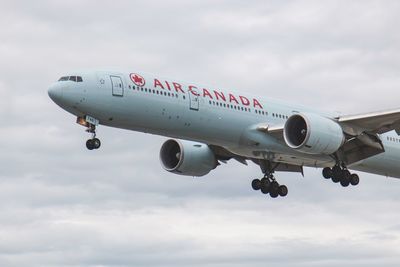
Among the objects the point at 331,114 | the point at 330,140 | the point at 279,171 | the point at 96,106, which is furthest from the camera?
the point at 279,171

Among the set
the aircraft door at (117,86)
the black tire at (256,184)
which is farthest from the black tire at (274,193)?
the aircraft door at (117,86)

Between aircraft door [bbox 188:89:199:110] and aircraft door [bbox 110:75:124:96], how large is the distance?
12.2 ft

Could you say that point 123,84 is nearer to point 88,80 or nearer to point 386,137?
point 88,80


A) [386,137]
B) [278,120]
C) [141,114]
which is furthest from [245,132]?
[386,137]

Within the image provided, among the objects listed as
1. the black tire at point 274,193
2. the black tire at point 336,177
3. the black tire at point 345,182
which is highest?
the black tire at point 274,193

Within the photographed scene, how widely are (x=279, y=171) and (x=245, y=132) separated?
8.64 meters

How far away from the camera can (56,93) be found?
5381 cm

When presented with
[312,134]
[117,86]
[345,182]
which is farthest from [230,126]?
[345,182]

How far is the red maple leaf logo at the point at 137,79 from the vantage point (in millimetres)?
55188

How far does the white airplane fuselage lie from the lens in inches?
2133

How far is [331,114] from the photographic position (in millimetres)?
62156

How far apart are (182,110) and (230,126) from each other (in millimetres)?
3105

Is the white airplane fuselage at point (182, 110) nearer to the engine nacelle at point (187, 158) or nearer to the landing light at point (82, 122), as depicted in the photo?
the landing light at point (82, 122)

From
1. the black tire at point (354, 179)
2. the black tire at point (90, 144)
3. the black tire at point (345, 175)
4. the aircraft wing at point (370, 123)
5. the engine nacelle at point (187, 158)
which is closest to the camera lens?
the black tire at point (90, 144)
